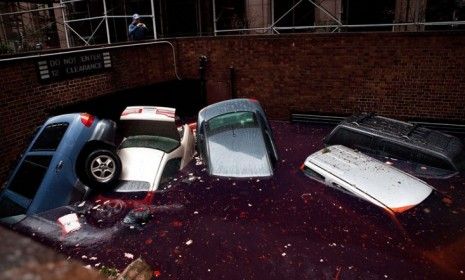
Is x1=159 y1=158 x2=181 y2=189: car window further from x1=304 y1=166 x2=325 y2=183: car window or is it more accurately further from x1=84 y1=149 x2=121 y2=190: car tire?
x1=304 y1=166 x2=325 y2=183: car window

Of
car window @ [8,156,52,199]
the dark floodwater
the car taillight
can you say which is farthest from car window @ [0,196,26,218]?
the car taillight

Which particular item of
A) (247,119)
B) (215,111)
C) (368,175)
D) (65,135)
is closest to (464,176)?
(368,175)

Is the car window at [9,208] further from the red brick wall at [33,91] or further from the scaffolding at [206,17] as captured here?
the scaffolding at [206,17]

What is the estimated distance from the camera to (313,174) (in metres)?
6.22

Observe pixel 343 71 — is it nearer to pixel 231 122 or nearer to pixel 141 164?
pixel 231 122

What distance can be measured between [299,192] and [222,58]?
20.6 feet

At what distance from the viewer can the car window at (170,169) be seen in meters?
6.47

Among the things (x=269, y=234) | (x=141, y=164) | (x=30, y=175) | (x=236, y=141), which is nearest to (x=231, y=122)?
(x=236, y=141)

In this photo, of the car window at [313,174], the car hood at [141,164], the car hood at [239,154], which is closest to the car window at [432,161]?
the car window at [313,174]

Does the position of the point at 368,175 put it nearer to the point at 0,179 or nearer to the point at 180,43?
the point at 0,179

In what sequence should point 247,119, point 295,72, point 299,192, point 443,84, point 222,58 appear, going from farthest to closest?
1. point 222,58
2. point 295,72
3. point 443,84
4. point 247,119
5. point 299,192

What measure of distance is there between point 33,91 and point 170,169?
3.67 meters

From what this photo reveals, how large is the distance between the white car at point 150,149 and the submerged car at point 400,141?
10.8 ft

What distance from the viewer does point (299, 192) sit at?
19.9 ft
